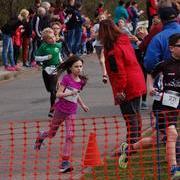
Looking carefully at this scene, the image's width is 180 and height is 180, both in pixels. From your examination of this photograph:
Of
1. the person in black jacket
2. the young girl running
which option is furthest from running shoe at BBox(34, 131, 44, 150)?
the person in black jacket

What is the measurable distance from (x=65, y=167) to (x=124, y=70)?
138cm

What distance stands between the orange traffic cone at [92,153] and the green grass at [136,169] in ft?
0.29

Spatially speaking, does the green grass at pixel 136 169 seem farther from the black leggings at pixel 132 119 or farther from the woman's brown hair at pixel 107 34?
the woman's brown hair at pixel 107 34

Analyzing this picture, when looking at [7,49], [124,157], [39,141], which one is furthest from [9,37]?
[124,157]

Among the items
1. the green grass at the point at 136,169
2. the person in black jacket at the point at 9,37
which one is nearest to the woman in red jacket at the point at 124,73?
the green grass at the point at 136,169

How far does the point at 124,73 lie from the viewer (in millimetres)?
9781

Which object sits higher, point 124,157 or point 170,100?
point 170,100

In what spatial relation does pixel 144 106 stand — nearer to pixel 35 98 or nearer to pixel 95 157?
pixel 35 98

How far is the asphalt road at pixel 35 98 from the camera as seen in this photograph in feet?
49.8

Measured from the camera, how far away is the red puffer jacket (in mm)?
9742

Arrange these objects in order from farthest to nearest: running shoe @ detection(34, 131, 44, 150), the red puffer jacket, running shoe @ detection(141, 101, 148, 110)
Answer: running shoe @ detection(141, 101, 148, 110) → running shoe @ detection(34, 131, 44, 150) → the red puffer jacket

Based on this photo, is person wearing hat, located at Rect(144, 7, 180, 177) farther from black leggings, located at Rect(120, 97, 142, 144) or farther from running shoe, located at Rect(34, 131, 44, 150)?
running shoe, located at Rect(34, 131, 44, 150)

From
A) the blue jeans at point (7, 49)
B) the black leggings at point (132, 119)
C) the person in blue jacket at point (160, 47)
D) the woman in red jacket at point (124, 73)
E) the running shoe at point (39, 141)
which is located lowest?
the blue jeans at point (7, 49)

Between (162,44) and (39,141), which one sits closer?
(162,44)
